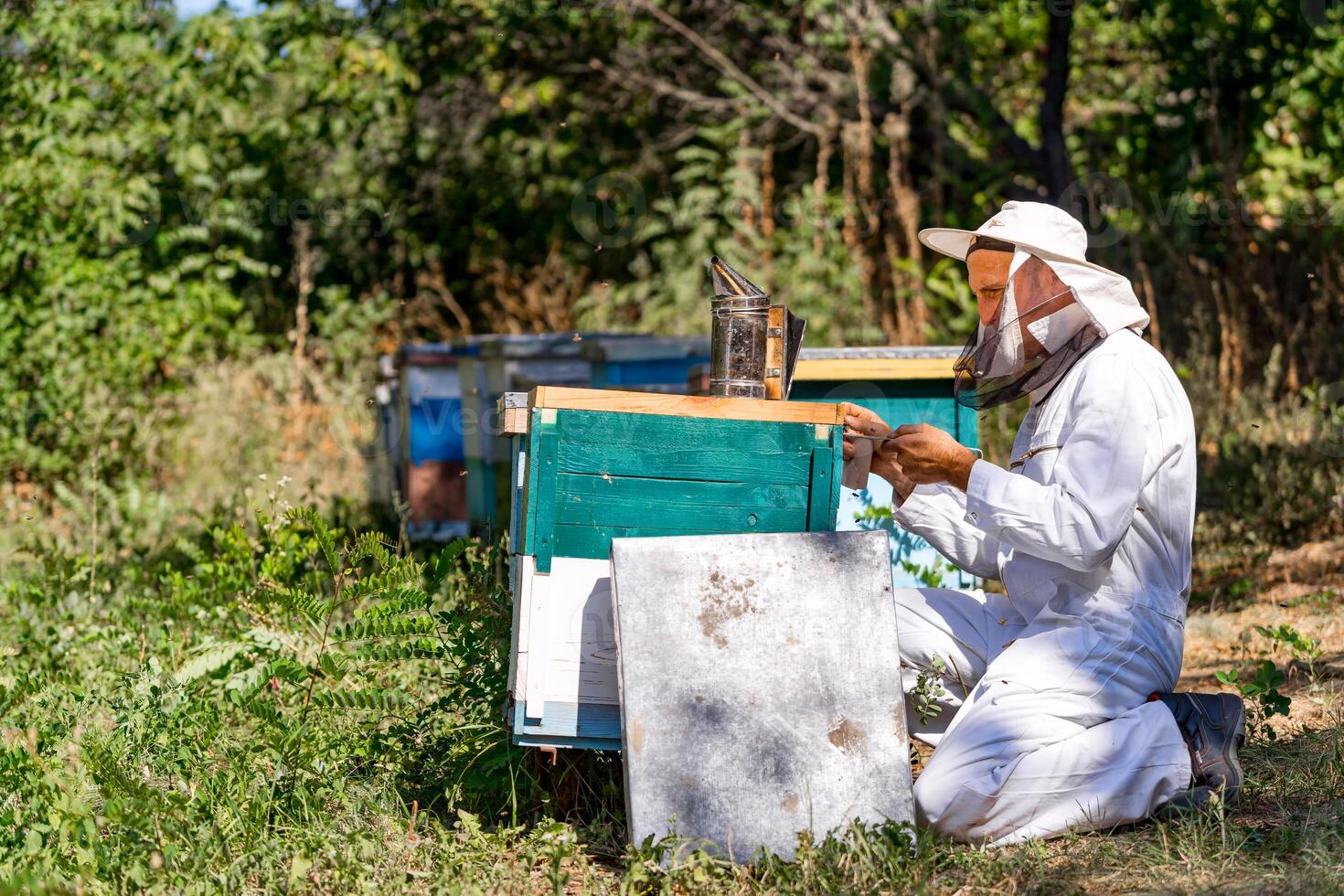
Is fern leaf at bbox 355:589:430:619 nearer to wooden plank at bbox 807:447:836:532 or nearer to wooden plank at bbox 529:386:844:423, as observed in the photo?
wooden plank at bbox 529:386:844:423

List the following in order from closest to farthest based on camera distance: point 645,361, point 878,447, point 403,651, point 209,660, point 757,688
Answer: point 757,688, point 878,447, point 403,651, point 209,660, point 645,361

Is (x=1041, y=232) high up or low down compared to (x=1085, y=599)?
up

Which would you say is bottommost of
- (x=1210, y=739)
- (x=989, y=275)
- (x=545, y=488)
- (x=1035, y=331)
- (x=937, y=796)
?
(x=937, y=796)

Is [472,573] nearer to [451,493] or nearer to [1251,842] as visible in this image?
[1251,842]

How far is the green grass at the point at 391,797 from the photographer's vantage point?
2.62 metres

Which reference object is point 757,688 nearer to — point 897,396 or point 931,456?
point 931,456

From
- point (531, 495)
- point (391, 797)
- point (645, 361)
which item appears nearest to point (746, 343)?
point (531, 495)

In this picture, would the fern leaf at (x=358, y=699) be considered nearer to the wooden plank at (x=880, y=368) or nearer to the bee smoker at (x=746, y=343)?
the bee smoker at (x=746, y=343)

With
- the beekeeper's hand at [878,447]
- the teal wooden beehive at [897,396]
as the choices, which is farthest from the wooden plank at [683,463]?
the teal wooden beehive at [897,396]

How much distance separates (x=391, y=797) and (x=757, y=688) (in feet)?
3.42

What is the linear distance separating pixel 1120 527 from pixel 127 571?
3.76 metres

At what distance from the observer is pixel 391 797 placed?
319 cm

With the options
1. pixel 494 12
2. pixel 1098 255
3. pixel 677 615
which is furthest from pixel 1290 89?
pixel 677 615

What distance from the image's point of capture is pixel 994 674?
2.95 metres
